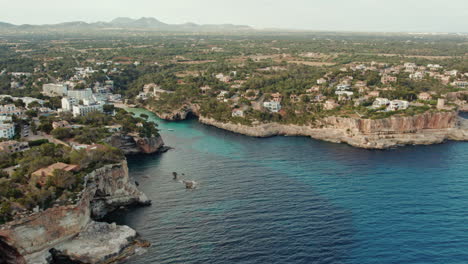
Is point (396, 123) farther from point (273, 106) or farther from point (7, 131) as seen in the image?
point (7, 131)

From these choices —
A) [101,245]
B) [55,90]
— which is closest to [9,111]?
[55,90]

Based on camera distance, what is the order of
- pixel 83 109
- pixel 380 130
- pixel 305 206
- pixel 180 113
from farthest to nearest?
pixel 180 113 < pixel 83 109 < pixel 380 130 < pixel 305 206

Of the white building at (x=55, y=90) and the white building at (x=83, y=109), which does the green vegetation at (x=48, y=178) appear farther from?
the white building at (x=55, y=90)

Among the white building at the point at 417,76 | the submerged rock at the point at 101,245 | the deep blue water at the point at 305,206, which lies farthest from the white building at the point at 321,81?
the submerged rock at the point at 101,245

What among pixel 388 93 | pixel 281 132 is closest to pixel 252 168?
pixel 281 132

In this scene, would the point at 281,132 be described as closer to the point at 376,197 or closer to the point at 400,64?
the point at 376,197

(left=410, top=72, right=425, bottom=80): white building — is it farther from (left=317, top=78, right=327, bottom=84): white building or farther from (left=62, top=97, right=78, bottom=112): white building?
(left=62, top=97, right=78, bottom=112): white building
